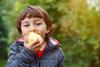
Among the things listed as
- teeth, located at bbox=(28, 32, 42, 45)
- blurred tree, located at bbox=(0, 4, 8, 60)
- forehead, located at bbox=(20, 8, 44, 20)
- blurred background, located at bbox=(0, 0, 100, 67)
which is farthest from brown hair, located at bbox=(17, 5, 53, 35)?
blurred tree, located at bbox=(0, 4, 8, 60)

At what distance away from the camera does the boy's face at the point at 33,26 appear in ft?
9.14

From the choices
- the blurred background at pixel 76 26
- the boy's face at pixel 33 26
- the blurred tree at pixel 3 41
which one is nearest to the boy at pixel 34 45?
the boy's face at pixel 33 26

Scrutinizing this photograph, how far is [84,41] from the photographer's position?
28.9 ft

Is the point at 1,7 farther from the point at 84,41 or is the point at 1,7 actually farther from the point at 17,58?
the point at 17,58

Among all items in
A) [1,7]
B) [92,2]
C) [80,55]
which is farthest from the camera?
[1,7]

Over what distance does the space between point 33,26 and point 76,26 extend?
6.09 m

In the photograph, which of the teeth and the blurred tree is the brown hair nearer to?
the teeth

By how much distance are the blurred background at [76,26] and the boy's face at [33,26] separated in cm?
473

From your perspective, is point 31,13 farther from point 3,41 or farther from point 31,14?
point 3,41

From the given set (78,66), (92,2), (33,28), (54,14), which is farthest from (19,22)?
(54,14)

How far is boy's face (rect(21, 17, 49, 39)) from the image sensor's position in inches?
110

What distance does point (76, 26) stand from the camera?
348 inches

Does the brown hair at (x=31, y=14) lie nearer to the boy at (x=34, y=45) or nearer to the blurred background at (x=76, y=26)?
the boy at (x=34, y=45)

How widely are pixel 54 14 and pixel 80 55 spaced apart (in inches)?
54.1
